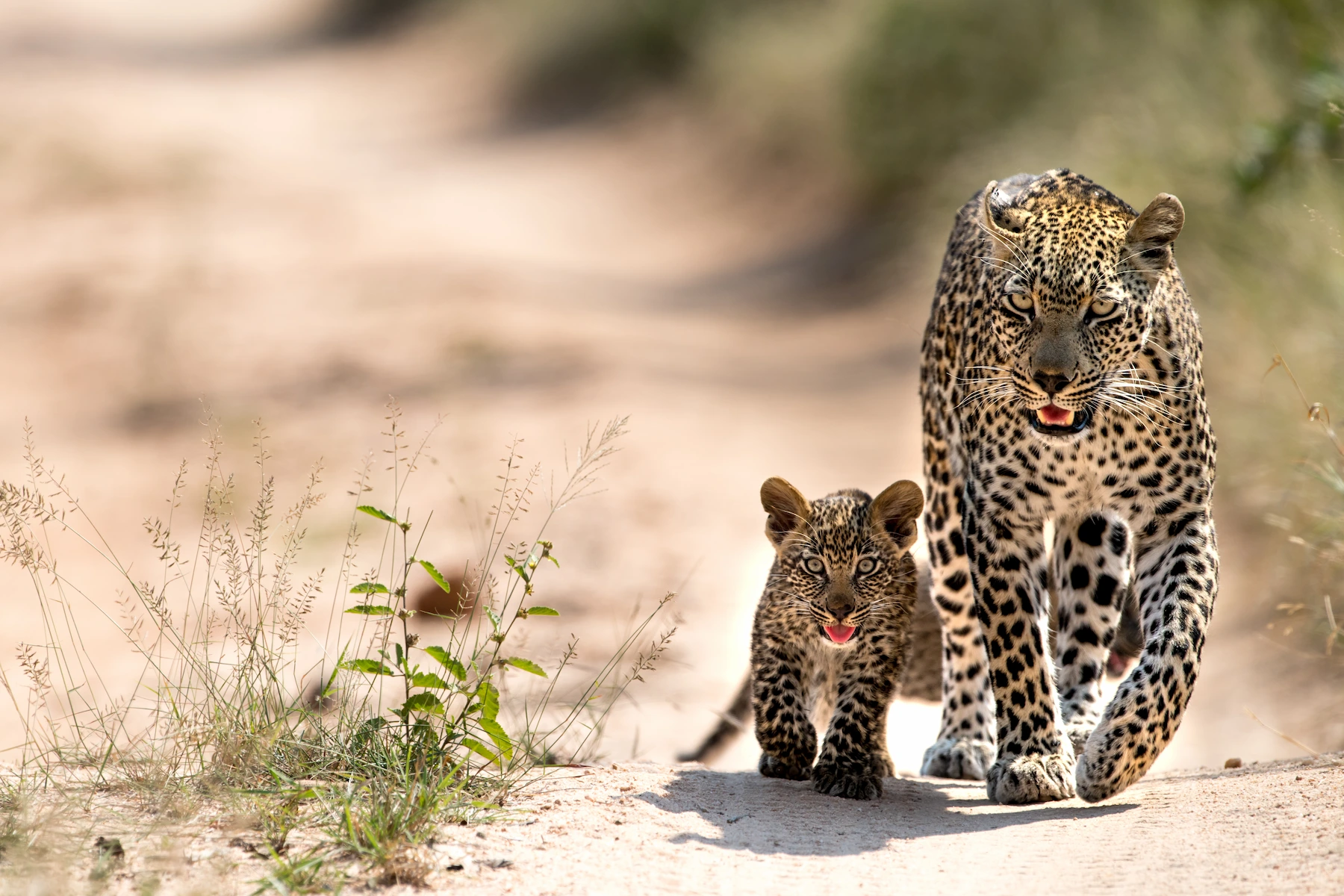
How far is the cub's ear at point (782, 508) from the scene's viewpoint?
610cm

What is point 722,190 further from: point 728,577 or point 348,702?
point 348,702

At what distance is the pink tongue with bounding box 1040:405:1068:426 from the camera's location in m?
5.38

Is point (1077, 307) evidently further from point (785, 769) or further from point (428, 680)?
point (428, 680)

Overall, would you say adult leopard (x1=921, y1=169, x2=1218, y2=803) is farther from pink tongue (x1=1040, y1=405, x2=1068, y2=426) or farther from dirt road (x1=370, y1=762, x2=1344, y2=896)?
dirt road (x1=370, y1=762, x2=1344, y2=896)

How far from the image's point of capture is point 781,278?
2161cm

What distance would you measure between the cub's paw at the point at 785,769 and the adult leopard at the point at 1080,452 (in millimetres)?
716

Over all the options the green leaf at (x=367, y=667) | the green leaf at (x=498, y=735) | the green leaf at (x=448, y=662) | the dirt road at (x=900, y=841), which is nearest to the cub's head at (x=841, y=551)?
the dirt road at (x=900, y=841)

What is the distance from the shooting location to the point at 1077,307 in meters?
5.38

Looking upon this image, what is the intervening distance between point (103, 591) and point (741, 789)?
715 centimetres

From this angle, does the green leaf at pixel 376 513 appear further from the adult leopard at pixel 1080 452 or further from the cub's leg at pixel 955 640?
the cub's leg at pixel 955 640

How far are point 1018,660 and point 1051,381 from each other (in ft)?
3.45

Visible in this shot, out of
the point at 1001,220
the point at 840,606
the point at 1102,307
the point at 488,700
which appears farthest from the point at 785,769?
the point at 1001,220

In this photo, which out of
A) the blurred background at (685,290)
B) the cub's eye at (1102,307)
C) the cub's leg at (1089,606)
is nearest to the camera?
the cub's eye at (1102,307)

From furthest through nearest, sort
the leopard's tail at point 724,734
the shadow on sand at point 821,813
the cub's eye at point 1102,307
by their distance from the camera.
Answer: the leopard's tail at point 724,734, the cub's eye at point 1102,307, the shadow on sand at point 821,813
